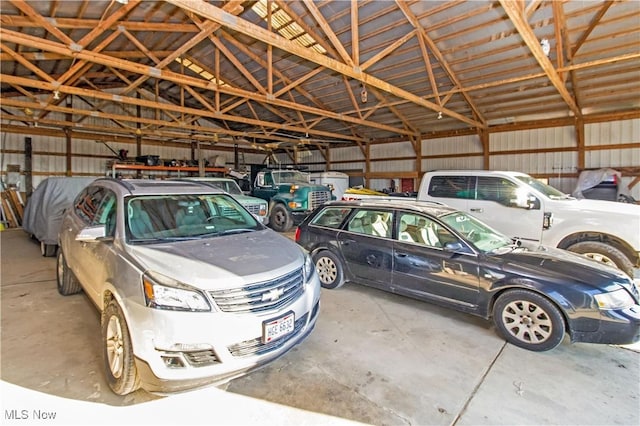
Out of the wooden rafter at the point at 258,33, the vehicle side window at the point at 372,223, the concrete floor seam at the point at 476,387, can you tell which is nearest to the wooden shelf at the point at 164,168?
the wooden rafter at the point at 258,33

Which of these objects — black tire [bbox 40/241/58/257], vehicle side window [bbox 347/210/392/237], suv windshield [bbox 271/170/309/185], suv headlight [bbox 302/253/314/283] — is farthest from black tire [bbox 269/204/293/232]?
suv headlight [bbox 302/253/314/283]

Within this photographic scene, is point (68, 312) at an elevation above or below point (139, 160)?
below

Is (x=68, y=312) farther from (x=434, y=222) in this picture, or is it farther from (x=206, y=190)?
(x=434, y=222)

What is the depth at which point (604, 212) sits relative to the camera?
4.46 m

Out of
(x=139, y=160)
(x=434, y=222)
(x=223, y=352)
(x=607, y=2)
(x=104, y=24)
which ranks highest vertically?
(x=607, y=2)

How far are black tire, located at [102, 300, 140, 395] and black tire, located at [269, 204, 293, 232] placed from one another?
24.9 feet

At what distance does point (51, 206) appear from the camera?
6574mm

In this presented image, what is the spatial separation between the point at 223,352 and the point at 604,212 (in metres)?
5.43

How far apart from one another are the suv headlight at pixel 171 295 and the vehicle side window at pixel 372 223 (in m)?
2.59

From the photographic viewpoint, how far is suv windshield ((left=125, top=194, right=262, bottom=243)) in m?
2.62

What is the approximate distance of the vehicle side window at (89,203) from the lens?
3.30 meters

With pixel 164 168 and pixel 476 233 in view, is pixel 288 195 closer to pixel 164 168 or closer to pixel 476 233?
pixel 164 168

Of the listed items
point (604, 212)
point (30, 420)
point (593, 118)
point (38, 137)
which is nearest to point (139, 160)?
point (38, 137)

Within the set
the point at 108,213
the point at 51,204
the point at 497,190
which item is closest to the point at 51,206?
the point at 51,204
